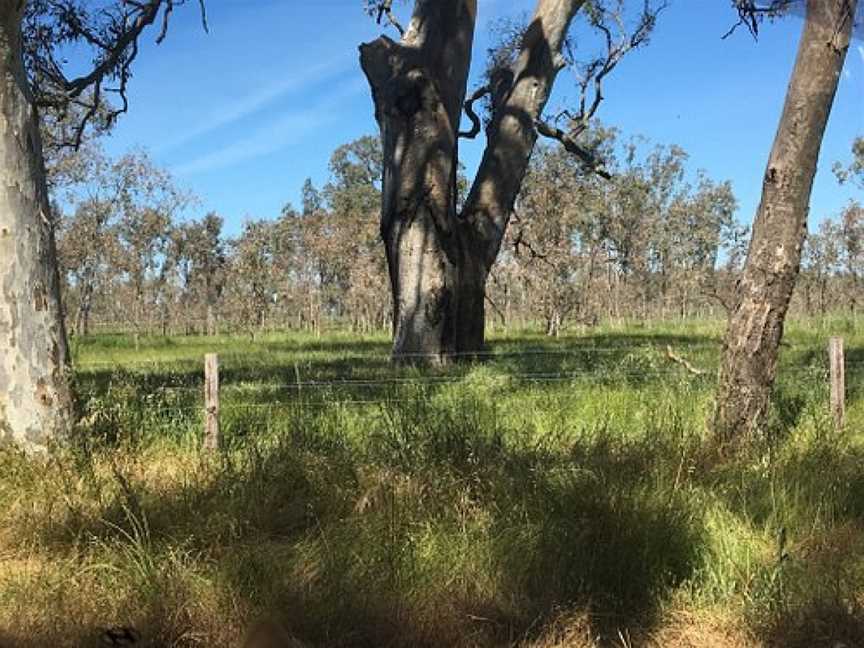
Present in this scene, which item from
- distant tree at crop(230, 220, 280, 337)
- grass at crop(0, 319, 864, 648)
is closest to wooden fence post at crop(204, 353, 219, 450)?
grass at crop(0, 319, 864, 648)

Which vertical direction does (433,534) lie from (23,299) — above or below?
below

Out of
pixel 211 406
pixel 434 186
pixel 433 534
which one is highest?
pixel 434 186

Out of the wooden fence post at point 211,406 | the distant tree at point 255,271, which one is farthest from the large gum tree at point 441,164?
the distant tree at point 255,271

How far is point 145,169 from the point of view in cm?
4041

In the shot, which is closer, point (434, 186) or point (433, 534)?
point (433, 534)

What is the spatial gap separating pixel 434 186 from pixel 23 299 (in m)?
7.51

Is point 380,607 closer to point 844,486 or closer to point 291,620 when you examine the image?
point 291,620

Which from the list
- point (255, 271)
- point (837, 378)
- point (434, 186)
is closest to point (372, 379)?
point (434, 186)

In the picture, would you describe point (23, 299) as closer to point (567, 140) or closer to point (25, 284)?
point (25, 284)

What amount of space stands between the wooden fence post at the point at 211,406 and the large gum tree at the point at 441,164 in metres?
5.57

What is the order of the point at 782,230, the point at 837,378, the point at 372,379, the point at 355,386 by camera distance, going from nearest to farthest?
the point at 782,230
the point at 837,378
the point at 355,386
the point at 372,379

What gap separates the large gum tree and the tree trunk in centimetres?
564

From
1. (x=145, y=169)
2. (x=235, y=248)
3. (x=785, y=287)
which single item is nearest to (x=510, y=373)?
(x=785, y=287)

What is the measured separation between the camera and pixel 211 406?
225 inches
